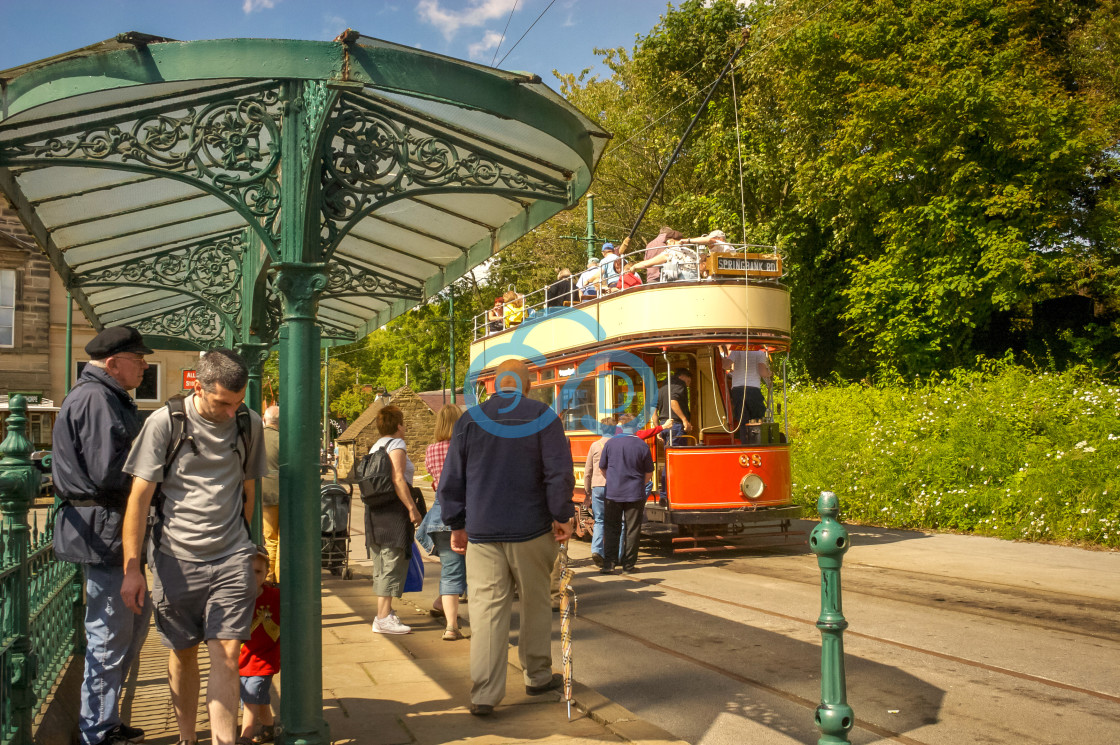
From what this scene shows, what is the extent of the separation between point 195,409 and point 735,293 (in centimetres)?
1004

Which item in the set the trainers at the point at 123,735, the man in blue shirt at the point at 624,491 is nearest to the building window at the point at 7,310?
the man in blue shirt at the point at 624,491

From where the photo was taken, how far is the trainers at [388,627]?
25.8 feet

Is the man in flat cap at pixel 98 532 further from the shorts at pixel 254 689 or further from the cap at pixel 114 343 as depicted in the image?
the shorts at pixel 254 689

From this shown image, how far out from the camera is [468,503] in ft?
19.2

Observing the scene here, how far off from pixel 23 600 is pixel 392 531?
4.10 meters

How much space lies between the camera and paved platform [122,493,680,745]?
4.98 m

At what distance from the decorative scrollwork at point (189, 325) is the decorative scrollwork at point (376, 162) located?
8.34m

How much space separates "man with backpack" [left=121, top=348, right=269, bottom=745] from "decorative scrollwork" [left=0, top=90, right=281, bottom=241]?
0.98m

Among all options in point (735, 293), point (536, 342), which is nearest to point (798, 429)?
point (536, 342)

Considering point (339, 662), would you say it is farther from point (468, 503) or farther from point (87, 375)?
point (87, 375)

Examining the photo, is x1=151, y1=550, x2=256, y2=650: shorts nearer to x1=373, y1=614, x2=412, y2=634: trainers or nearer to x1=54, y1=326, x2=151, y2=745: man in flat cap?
x1=54, y1=326, x2=151, y2=745: man in flat cap

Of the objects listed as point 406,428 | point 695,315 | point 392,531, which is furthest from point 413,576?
point 406,428

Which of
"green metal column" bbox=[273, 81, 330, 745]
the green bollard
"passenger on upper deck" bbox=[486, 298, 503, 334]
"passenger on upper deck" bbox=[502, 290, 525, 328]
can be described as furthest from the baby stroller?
"passenger on upper deck" bbox=[486, 298, 503, 334]

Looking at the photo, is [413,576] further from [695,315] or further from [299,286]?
[695,315]
